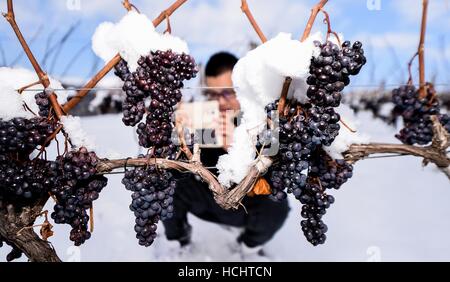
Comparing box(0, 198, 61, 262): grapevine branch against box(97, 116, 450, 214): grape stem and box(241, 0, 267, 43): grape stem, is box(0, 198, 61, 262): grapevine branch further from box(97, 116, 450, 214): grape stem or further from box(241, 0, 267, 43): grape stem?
box(241, 0, 267, 43): grape stem

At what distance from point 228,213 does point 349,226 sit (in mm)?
624

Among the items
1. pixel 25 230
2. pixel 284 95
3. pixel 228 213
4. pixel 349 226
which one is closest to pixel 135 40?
pixel 284 95

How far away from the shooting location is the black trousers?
201 centimetres

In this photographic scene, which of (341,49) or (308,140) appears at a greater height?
(341,49)

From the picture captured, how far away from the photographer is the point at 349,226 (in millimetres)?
2031

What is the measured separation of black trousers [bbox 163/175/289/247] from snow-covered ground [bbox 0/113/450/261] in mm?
106

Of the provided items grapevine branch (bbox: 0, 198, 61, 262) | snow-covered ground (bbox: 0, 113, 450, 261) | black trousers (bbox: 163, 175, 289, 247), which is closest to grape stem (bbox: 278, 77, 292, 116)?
grapevine branch (bbox: 0, 198, 61, 262)

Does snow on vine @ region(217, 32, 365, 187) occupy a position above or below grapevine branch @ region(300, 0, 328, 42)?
below

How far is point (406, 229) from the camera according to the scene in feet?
6.08

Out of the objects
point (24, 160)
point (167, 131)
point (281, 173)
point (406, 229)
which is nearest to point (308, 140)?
point (281, 173)

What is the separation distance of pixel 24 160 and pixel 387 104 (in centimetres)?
451

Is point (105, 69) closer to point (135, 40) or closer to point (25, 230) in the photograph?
point (135, 40)

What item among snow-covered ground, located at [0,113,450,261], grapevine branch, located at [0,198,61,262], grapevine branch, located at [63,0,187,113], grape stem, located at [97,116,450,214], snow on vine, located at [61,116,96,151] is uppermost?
grapevine branch, located at [63,0,187,113]

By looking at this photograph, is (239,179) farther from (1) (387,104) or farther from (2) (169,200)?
(1) (387,104)
